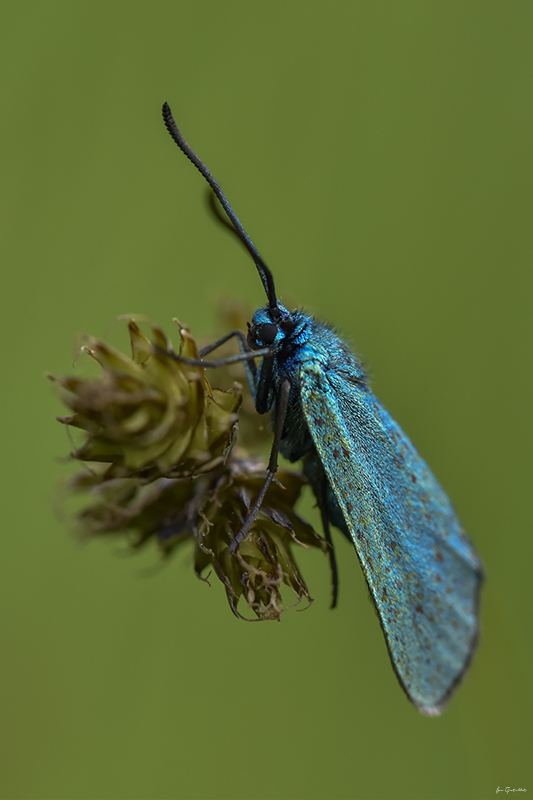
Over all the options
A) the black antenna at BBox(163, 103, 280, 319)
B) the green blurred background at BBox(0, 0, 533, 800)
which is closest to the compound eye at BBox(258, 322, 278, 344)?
the black antenna at BBox(163, 103, 280, 319)

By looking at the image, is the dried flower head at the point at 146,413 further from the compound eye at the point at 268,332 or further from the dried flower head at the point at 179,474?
the compound eye at the point at 268,332

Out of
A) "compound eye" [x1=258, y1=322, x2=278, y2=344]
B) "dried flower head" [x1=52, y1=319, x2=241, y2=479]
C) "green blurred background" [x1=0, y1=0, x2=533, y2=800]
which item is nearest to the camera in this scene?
"dried flower head" [x1=52, y1=319, x2=241, y2=479]

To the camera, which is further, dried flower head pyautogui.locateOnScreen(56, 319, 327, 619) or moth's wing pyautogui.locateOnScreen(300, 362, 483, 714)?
moth's wing pyautogui.locateOnScreen(300, 362, 483, 714)

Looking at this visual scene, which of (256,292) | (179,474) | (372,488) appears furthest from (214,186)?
(256,292)

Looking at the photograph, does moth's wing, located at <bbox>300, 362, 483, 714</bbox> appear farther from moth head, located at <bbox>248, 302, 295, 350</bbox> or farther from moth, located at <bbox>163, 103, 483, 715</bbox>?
moth head, located at <bbox>248, 302, 295, 350</bbox>

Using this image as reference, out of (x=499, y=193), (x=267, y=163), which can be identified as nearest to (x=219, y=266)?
(x=267, y=163)

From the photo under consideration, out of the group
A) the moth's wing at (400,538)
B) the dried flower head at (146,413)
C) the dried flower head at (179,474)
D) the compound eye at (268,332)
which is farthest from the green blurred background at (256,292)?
the dried flower head at (146,413)
